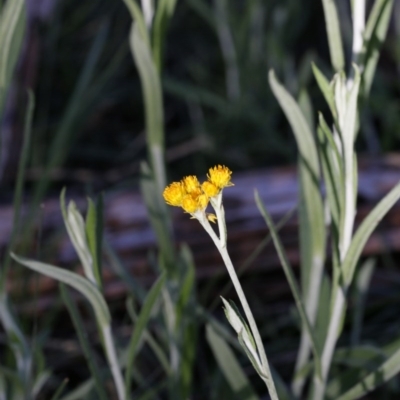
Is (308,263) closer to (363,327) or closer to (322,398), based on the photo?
(322,398)

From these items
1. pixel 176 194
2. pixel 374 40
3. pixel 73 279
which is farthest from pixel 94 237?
pixel 374 40

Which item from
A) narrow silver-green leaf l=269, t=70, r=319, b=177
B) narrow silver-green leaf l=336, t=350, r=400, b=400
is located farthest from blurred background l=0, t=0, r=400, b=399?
narrow silver-green leaf l=336, t=350, r=400, b=400

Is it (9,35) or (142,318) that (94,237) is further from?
(9,35)

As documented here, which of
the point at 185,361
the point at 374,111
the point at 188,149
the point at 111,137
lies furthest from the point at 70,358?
the point at 374,111

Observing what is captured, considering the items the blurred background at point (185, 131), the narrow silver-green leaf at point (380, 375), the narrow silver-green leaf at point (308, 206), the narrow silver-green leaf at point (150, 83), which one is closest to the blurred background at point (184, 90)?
the blurred background at point (185, 131)

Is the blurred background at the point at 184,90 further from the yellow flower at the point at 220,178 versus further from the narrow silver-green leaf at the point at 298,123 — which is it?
the yellow flower at the point at 220,178

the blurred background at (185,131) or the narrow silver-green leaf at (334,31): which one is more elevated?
the narrow silver-green leaf at (334,31)

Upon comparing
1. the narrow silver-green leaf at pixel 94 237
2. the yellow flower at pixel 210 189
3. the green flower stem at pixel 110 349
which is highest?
the yellow flower at pixel 210 189

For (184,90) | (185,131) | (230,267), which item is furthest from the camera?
(185,131)
